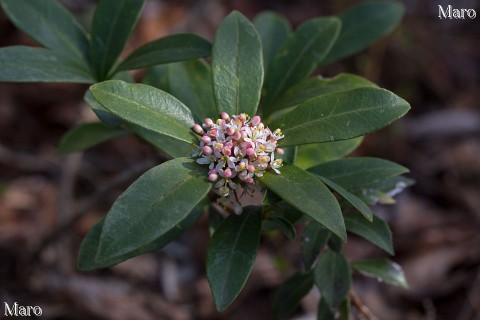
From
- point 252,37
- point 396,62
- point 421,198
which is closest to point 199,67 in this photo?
point 252,37

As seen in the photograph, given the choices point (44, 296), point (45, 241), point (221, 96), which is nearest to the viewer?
point (221, 96)

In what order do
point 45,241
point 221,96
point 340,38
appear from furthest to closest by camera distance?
point 45,241 → point 340,38 → point 221,96

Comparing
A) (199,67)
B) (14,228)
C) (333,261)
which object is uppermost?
(199,67)

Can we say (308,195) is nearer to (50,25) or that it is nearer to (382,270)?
(382,270)

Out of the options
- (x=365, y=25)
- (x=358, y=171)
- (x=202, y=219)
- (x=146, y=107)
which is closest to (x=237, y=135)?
(x=146, y=107)

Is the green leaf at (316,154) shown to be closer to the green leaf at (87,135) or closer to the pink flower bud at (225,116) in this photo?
the pink flower bud at (225,116)

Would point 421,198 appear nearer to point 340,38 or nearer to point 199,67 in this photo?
point 340,38

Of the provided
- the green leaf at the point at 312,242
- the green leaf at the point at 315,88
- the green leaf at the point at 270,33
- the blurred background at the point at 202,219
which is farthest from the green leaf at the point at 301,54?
the blurred background at the point at 202,219

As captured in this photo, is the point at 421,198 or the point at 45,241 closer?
the point at 45,241
